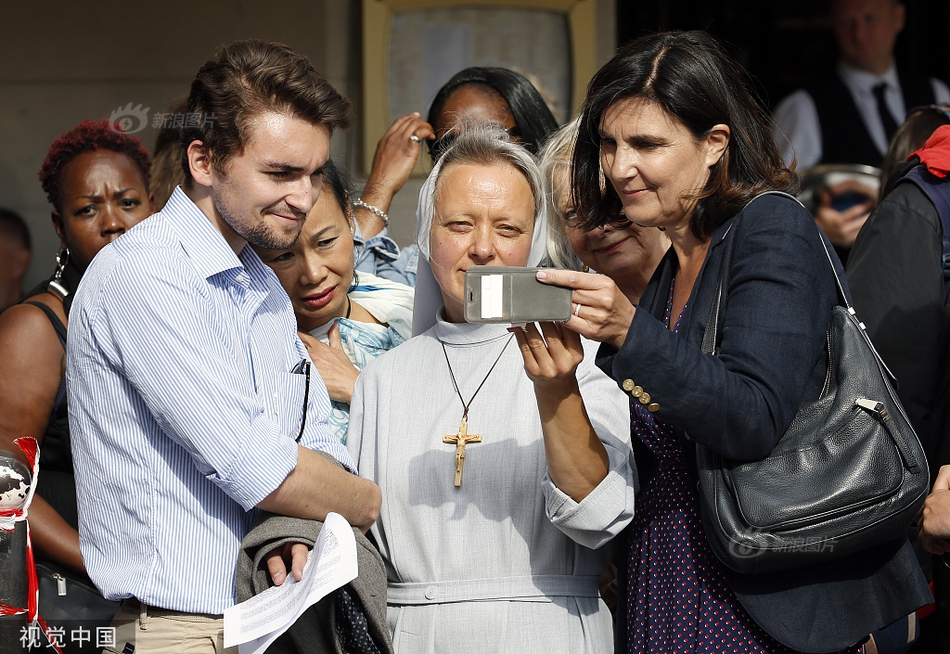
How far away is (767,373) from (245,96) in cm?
113

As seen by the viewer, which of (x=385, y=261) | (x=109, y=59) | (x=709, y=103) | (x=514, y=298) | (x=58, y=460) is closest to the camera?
(x=514, y=298)

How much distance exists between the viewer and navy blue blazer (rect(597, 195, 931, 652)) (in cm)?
174

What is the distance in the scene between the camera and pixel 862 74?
18.5ft

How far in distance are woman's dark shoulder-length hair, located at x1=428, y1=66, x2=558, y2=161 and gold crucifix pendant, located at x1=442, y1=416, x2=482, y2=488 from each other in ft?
4.62

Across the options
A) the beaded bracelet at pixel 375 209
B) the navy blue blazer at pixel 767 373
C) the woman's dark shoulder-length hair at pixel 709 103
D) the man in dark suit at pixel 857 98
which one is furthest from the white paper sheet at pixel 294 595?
the man in dark suit at pixel 857 98

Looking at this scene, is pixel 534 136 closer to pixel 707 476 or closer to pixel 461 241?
pixel 461 241

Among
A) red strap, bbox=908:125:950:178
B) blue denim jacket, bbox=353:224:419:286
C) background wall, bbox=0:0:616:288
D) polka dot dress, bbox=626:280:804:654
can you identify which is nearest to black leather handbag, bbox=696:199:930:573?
polka dot dress, bbox=626:280:804:654

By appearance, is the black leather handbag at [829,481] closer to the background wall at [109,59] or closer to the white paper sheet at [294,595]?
the white paper sheet at [294,595]

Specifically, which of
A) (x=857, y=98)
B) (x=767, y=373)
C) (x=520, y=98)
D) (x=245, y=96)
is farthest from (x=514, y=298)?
(x=857, y=98)

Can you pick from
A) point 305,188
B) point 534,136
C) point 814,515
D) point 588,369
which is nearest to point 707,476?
point 814,515

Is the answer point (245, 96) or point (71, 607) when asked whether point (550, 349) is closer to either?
point (245, 96)

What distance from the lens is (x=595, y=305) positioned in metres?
1.74

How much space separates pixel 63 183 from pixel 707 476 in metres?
2.37

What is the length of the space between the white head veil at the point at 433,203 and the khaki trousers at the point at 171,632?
982 mm
